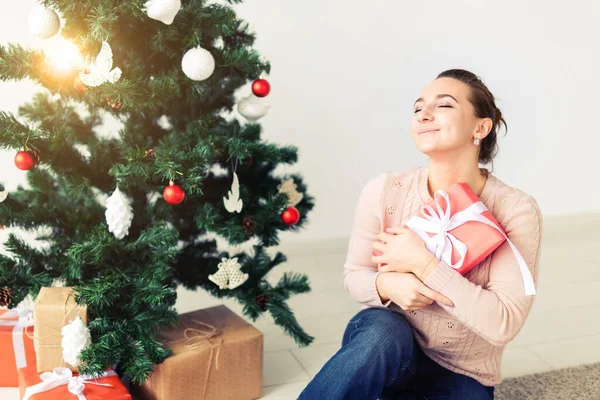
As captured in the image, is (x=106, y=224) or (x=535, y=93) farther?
(x=535, y=93)

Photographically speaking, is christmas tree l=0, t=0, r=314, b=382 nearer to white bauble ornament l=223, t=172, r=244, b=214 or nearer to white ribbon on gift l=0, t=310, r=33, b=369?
A: white bauble ornament l=223, t=172, r=244, b=214

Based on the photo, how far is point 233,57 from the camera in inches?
55.7

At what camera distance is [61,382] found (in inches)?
54.9

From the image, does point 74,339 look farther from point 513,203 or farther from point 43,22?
point 513,203

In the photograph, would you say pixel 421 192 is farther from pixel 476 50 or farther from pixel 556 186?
pixel 556 186

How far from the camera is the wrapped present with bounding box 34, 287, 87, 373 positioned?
1414 millimetres

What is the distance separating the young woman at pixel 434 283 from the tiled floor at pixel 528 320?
0.49 m

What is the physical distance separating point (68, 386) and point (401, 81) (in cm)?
180

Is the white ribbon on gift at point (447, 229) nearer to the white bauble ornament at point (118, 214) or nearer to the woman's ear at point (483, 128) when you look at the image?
the woman's ear at point (483, 128)

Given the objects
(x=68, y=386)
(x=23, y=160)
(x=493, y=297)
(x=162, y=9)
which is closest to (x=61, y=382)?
(x=68, y=386)

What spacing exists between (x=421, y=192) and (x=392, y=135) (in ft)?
4.32

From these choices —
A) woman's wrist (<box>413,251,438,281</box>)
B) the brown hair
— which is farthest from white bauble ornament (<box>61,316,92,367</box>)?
the brown hair

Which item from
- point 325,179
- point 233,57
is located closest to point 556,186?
point 325,179

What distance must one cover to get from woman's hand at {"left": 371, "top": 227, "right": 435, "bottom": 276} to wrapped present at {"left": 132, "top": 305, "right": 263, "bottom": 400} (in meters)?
0.48
